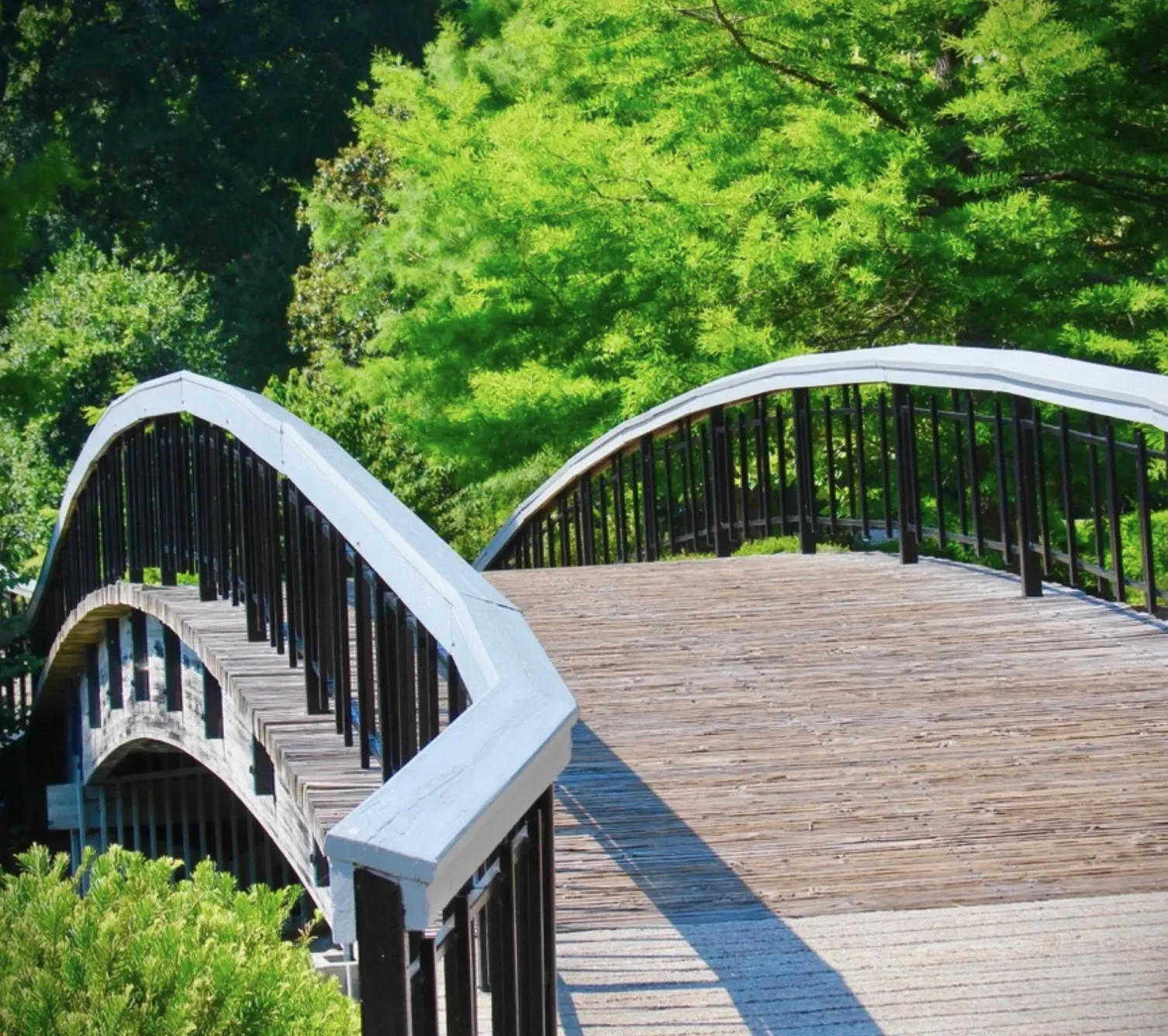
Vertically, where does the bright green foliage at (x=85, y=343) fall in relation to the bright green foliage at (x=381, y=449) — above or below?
above

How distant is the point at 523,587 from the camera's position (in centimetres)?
907

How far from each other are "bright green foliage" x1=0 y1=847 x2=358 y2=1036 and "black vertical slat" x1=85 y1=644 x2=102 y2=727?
9028 millimetres

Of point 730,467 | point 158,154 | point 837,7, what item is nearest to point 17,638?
point 730,467

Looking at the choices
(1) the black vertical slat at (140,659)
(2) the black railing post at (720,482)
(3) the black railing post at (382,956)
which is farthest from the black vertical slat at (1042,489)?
(3) the black railing post at (382,956)

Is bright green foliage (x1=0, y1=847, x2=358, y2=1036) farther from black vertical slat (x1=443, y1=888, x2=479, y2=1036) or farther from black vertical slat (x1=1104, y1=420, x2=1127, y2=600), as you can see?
black vertical slat (x1=1104, y1=420, x2=1127, y2=600)

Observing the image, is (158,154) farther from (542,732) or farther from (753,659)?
(542,732)

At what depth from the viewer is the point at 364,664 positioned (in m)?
5.38

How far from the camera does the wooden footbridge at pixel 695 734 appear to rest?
3.00 meters

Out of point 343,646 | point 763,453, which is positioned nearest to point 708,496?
point 763,453

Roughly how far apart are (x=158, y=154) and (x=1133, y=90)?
3243cm

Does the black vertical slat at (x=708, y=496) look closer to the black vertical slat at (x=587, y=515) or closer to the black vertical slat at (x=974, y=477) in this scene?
the black vertical slat at (x=587, y=515)

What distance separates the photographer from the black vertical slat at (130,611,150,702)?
1109cm

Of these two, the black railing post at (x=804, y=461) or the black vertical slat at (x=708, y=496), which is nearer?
the black railing post at (x=804, y=461)

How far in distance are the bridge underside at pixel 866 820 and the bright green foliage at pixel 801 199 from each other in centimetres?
570
